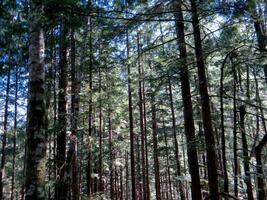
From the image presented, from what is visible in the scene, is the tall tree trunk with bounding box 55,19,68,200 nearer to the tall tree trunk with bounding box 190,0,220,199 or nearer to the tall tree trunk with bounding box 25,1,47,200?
the tall tree trunk with bounding box 25,1,47,200

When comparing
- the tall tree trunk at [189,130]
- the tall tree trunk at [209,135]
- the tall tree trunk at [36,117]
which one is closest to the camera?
the tall tree trunk at [36,117]

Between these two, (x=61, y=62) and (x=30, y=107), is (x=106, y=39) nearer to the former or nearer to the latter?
(x=30, y=107)

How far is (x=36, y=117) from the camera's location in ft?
16.3


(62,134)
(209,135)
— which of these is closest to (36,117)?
(209,135)

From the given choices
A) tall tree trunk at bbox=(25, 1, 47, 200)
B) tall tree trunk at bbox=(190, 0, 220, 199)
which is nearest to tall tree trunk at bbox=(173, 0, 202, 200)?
tall tree trunk at bbox=(190, 0, 220, 199)

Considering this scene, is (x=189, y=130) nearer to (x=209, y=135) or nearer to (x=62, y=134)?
(x=209, y=135)

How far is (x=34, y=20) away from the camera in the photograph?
18.0ft

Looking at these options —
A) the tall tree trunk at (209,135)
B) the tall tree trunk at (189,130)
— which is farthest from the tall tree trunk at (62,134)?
the tall tree trunk at (209,135)

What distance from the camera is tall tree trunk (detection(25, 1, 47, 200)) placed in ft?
15.1

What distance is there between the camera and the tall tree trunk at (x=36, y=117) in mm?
4613

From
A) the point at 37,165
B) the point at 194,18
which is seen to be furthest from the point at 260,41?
the point at 37,165

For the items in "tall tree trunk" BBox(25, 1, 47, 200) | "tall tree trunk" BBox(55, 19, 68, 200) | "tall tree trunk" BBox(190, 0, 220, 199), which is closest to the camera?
"tall tree trunk" BBox(25, 1, 47, 200)

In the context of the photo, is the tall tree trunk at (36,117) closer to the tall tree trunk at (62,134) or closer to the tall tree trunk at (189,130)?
the tall tree trunk at (62,134)

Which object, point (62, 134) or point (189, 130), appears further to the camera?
point (189, 130)
